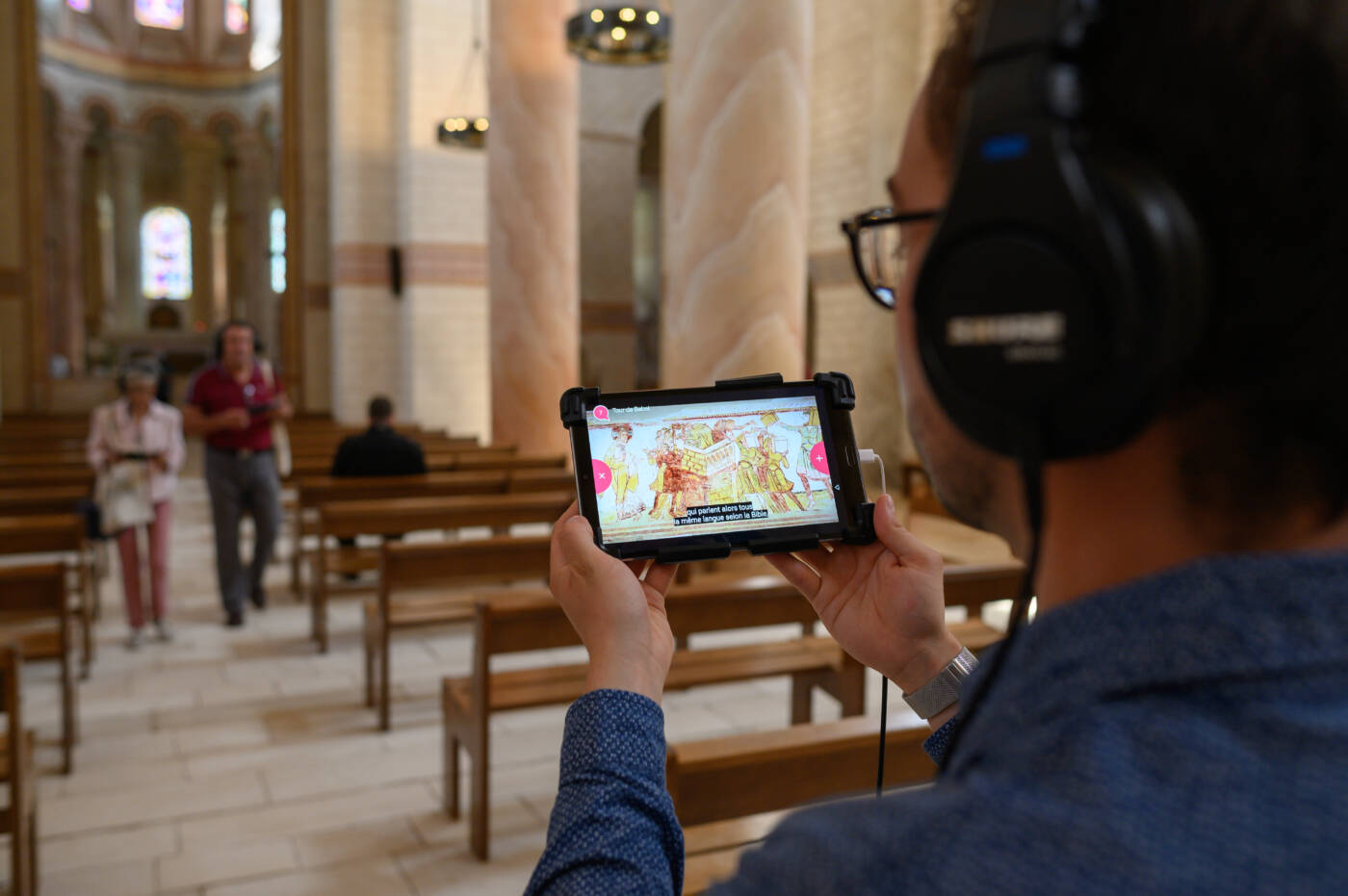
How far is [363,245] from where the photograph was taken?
14.8m

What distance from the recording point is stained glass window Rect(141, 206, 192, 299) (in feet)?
92.7

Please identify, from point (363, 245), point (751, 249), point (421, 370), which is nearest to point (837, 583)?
point (751, 249)

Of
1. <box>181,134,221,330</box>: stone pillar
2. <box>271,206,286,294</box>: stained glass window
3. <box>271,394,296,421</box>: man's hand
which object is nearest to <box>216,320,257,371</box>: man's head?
<box>271,394,296,421</box>: man's hand

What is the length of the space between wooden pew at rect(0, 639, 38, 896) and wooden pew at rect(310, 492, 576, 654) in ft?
7.95

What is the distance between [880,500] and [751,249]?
182 inches

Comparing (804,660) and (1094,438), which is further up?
(1094,438)

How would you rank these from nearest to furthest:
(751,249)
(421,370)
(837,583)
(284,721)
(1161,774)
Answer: (1161,774) → (837,583) → (284,721) → (751,249) → (421,370)

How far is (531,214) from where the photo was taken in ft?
30.7

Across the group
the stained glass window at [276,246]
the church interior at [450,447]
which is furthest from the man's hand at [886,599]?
the stained glass window at [276,246]

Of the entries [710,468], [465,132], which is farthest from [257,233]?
[710,468]

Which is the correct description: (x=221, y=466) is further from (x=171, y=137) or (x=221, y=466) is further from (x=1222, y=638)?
(x=171, y=137)

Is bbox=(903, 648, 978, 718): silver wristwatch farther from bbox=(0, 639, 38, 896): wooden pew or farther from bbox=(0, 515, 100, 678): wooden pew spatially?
bbox=(0, 515, 100, 678): wooden pew

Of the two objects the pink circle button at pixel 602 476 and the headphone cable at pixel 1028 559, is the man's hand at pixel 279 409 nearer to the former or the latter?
the pink circle button at pixel 602 476

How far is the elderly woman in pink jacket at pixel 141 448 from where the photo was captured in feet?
18.5
